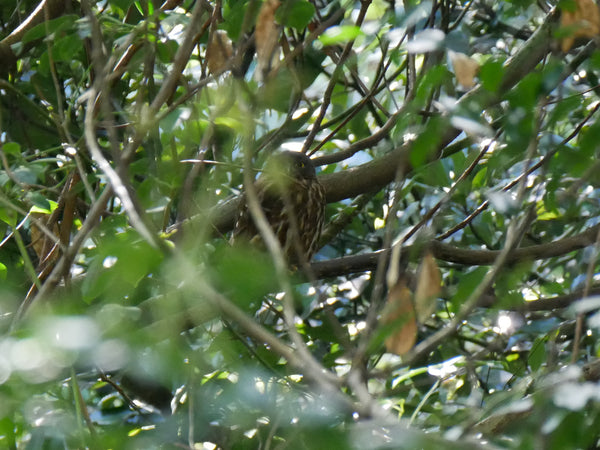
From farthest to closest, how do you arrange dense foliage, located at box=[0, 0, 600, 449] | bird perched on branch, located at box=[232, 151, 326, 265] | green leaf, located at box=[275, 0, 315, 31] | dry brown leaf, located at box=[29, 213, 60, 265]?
bird perched on branch, located at box=[232, 151, 326, 265]
dry brown leaf, located at box=[29, 213, 60, 265]
green leaf, located at box=[275, 0, 315, 31]
dense foliage, located at box=[0, 0, 600, 449]

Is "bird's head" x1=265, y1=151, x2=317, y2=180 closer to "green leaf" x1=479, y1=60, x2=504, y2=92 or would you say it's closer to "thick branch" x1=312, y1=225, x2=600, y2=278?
"thick branch" x1=312, y1=225, x2=600, y2=278

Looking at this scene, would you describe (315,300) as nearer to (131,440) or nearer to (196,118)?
(196,118)

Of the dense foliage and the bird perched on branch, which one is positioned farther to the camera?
the bird perched on branch

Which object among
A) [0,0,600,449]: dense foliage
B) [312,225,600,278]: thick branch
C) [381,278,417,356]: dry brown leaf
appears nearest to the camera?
[0,0,600,449]: dense foliage

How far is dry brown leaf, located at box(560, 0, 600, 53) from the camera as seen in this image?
3.70 ft

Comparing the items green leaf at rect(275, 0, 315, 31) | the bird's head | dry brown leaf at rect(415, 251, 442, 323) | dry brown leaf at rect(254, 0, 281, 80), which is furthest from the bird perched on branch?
dry brown leaf at rect(415, 251, 442, 323)

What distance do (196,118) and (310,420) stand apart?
0.65 meters

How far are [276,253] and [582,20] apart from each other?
1.91 feet

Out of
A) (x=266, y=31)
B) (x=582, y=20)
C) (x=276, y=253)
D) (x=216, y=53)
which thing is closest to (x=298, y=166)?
(x=216, y=53)

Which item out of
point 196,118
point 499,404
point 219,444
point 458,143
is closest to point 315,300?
point 458,143

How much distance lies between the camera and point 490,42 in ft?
8.16

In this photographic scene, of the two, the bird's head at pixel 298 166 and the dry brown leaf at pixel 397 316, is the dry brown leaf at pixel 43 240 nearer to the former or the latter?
the bird's head at pixel 298 166

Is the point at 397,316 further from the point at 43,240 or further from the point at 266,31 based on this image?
the point at 43,240

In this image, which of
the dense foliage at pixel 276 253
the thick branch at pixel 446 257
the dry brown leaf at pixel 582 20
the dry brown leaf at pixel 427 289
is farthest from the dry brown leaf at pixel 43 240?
the dry brown leaf at pixel 582 20
